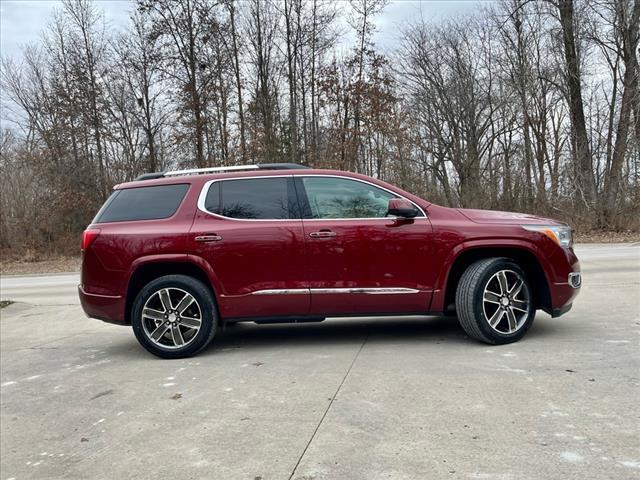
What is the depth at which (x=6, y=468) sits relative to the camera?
10.7 feet

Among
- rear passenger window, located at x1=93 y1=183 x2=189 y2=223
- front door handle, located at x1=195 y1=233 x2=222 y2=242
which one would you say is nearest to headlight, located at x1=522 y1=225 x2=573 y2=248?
front door handle, located at x1=195 y1=233 x2=222 y2=242

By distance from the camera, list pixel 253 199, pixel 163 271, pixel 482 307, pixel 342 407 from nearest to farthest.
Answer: pixel 342 407, pixel 482 307, pixel 253 199, pixel 163 271

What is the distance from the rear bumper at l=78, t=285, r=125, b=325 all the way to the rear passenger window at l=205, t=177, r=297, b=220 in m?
1.36

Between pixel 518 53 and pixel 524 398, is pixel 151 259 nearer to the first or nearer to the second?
pixel 524 398

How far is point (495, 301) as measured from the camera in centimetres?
509

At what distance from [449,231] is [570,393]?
1.91 metres

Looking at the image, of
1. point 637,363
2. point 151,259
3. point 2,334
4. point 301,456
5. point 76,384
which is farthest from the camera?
point 2,334

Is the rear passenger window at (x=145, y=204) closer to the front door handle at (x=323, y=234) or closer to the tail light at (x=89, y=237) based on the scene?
the tail light at (x=89, y=237)

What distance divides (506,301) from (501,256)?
0.47 meters

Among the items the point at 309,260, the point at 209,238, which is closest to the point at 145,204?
the point at 209,238

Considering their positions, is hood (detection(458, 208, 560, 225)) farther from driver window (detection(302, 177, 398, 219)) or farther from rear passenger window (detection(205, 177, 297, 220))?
rear passenger window (detection(205, 177, 297, 220))

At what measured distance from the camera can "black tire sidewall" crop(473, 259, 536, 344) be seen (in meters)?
5.00

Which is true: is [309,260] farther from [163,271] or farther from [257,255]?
[163,271]

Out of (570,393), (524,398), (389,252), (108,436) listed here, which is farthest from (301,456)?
(389,252)
